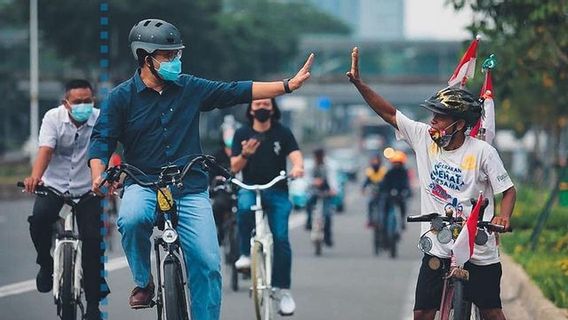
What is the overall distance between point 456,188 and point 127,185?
174cm

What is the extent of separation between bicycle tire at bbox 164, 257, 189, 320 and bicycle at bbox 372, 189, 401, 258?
500 inches

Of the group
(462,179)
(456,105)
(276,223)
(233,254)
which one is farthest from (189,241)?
(233,254)

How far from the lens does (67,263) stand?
31.9ft

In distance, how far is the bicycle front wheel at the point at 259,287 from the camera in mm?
10969

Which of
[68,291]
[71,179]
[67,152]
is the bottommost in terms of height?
[68,291]

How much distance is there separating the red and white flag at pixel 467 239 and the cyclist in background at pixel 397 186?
13.5m

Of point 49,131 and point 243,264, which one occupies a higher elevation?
point 49,131

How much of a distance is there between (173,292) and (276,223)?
407cm

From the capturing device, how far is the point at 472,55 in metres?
9.12

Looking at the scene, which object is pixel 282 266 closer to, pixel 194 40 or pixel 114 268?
pixel 114 268

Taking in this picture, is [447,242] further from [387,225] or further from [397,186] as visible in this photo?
[397,186]

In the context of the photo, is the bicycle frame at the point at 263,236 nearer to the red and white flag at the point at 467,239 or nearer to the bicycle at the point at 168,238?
the bicycle at the point at 168,238

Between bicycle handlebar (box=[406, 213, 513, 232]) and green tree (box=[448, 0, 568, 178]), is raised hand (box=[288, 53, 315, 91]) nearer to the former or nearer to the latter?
bicycle handlebar (box=[406, 213, 513, 232])

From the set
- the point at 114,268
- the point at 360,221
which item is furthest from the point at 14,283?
the point at 360,221
